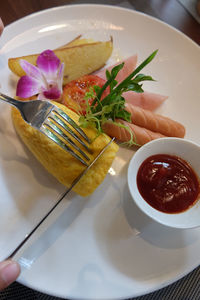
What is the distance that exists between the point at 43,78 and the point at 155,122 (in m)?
0.89

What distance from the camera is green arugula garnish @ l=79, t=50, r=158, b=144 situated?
1.53m

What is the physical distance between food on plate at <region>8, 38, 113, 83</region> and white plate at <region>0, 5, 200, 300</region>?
0.15m

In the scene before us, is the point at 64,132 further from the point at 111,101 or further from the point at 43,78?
the point at 43,78

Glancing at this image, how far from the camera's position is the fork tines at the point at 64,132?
4.67 ft

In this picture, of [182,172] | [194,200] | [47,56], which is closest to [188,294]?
[194,200]

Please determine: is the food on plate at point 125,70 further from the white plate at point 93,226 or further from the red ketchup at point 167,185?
the red ketchup at point 167,185

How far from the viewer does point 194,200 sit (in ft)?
4.68

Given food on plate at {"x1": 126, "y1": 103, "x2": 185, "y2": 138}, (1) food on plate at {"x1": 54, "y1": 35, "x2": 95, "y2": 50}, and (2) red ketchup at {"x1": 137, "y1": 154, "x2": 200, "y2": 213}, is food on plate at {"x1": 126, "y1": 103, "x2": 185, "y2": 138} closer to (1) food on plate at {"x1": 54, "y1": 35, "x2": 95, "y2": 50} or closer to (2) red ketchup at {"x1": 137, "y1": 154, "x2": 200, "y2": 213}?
(2) red ketchup at {"x1": 137, "y1": 154, "x2": 200, "y2": 213}

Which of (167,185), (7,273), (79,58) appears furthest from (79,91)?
(7,273)

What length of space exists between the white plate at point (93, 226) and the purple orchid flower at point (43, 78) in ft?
0.58

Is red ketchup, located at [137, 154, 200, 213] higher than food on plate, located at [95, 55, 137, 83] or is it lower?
lower

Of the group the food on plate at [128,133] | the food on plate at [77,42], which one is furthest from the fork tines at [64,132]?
the food on plate at [77,42]

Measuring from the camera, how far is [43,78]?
5.87 ft

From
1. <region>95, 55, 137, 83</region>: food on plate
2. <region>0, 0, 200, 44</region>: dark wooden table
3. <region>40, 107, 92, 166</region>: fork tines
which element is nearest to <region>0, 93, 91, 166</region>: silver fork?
<region>40, 107, 92, 166</region>: fork tines
